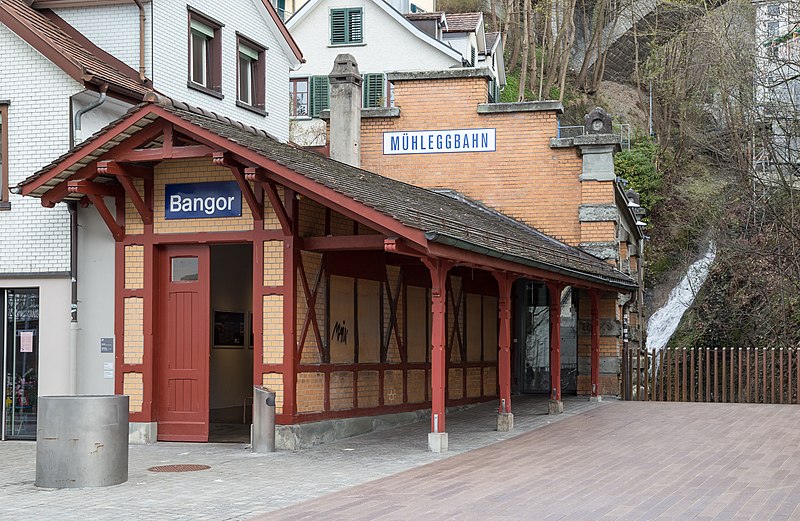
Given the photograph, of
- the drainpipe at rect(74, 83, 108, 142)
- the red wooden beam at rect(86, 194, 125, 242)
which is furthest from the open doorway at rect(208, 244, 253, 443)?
the red wooden beam at rect(86, 194, 125, 242)

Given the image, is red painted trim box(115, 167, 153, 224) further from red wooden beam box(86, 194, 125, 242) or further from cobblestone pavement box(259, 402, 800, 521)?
cobblestone pavement box(259, 402, 800, 521)

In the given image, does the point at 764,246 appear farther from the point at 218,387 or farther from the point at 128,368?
the point at 128,368

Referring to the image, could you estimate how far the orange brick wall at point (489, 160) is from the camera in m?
22.2

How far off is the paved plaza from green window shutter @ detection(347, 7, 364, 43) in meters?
25.4

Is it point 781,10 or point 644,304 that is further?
point 644,304

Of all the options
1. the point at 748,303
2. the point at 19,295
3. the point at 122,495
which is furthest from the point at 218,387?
the point at 748,303

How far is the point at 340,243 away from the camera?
1391 centimetres

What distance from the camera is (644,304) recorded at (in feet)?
119

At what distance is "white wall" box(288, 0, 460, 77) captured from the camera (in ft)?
128

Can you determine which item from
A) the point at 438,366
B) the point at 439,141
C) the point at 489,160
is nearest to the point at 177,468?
the point at 438,366

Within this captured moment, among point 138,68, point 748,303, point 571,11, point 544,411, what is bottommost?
point 544,411

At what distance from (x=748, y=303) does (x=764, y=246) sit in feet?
5.59

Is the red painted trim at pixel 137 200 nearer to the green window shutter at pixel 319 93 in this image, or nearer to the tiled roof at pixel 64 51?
the tiled roof at pixel 64 51

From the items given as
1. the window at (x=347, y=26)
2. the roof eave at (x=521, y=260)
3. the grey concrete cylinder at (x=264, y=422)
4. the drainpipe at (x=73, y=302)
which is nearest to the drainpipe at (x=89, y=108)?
the drainpipe at (x=73, y=302)
